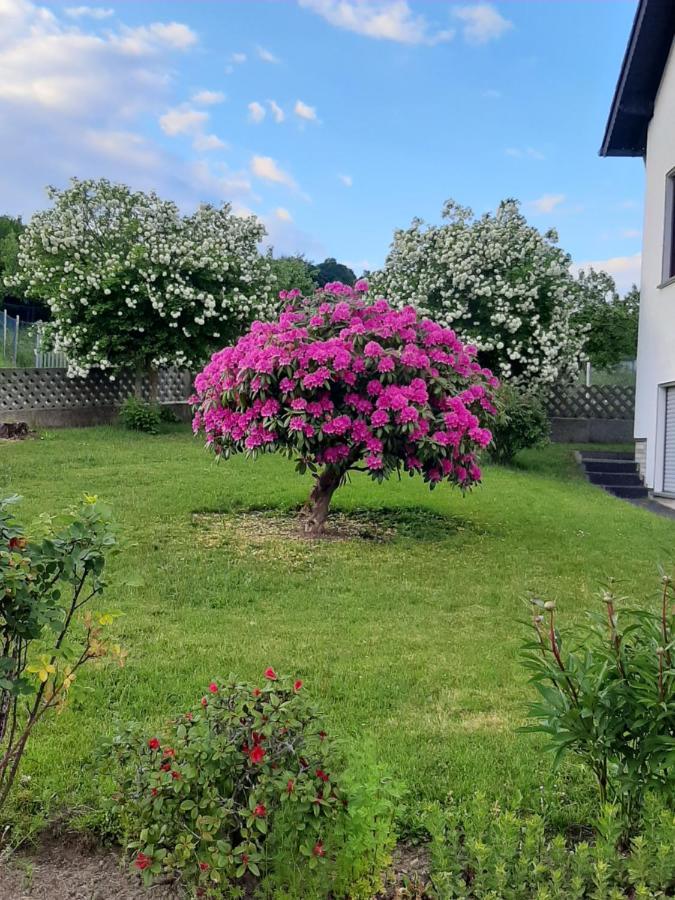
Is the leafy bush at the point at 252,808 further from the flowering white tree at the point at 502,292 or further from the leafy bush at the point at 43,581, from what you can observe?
the flowering white tree at the point at 502,292

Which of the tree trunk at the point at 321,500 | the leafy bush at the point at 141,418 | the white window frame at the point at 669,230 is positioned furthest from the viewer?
the leafy bush at the point at 141,418

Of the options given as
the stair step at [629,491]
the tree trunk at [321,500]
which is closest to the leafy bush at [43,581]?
the tree trunk at [321,500]

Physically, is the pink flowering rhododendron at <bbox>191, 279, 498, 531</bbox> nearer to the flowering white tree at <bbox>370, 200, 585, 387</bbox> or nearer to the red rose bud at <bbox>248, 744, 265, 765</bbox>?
the red rose bud at <bbox>248, 744, 265, 765</bbox>

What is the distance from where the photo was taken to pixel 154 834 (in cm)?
193

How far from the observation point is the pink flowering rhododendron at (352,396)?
621 centimetres

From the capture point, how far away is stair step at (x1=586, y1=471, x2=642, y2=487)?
11867 millimetres

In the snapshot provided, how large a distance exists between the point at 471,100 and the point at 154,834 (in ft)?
35.3

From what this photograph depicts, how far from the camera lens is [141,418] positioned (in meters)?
14.9

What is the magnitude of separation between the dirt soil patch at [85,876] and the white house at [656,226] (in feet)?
31.2

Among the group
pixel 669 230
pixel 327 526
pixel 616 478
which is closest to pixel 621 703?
pixel 327 526

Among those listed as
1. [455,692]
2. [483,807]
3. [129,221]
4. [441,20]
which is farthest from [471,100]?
[483,807]

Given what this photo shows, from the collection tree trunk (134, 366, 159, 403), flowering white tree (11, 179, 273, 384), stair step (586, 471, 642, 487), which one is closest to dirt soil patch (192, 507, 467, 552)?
stair step (586, 471, 642, 487)

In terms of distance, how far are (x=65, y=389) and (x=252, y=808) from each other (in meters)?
14.9

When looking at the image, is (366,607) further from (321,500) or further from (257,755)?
(257,755)
